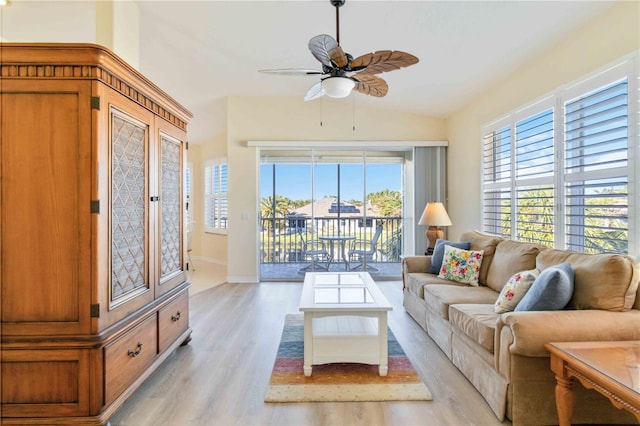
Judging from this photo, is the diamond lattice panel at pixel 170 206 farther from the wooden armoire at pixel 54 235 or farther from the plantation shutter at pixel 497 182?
the plantation shutter at pixel 497 182

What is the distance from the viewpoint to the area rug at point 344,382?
2010mm

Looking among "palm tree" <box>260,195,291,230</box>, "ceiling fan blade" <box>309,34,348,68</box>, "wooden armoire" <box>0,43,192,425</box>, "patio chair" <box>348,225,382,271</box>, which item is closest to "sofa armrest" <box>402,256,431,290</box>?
"patio chair" <box>348,225,382,271</box>

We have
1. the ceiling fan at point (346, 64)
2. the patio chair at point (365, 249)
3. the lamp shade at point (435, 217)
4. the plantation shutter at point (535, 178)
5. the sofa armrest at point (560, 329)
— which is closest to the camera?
the sofa armrest at point (560, 329)

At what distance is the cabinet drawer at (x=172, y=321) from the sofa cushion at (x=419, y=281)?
226 centimetres

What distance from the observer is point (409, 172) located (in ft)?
17.4

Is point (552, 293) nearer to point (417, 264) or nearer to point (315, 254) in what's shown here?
point (417, 264)

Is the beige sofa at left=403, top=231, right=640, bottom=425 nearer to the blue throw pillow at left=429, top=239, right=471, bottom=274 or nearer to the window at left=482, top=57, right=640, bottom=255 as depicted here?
the window at left=482, top=57, right=640, bottom=255

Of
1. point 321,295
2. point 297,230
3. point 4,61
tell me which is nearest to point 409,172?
point 297,230

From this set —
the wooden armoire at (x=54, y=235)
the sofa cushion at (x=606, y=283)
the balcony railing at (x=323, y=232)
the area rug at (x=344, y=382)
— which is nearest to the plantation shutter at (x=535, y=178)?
the sofa cushion at (x=606, y=283)

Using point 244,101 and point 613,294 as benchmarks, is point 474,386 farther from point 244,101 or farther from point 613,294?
point 244,101

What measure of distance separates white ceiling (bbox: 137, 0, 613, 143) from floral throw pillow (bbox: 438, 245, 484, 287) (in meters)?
2.01

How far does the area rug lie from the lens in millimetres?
2010

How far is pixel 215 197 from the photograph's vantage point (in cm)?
673

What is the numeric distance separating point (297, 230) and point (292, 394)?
11.6 feet
